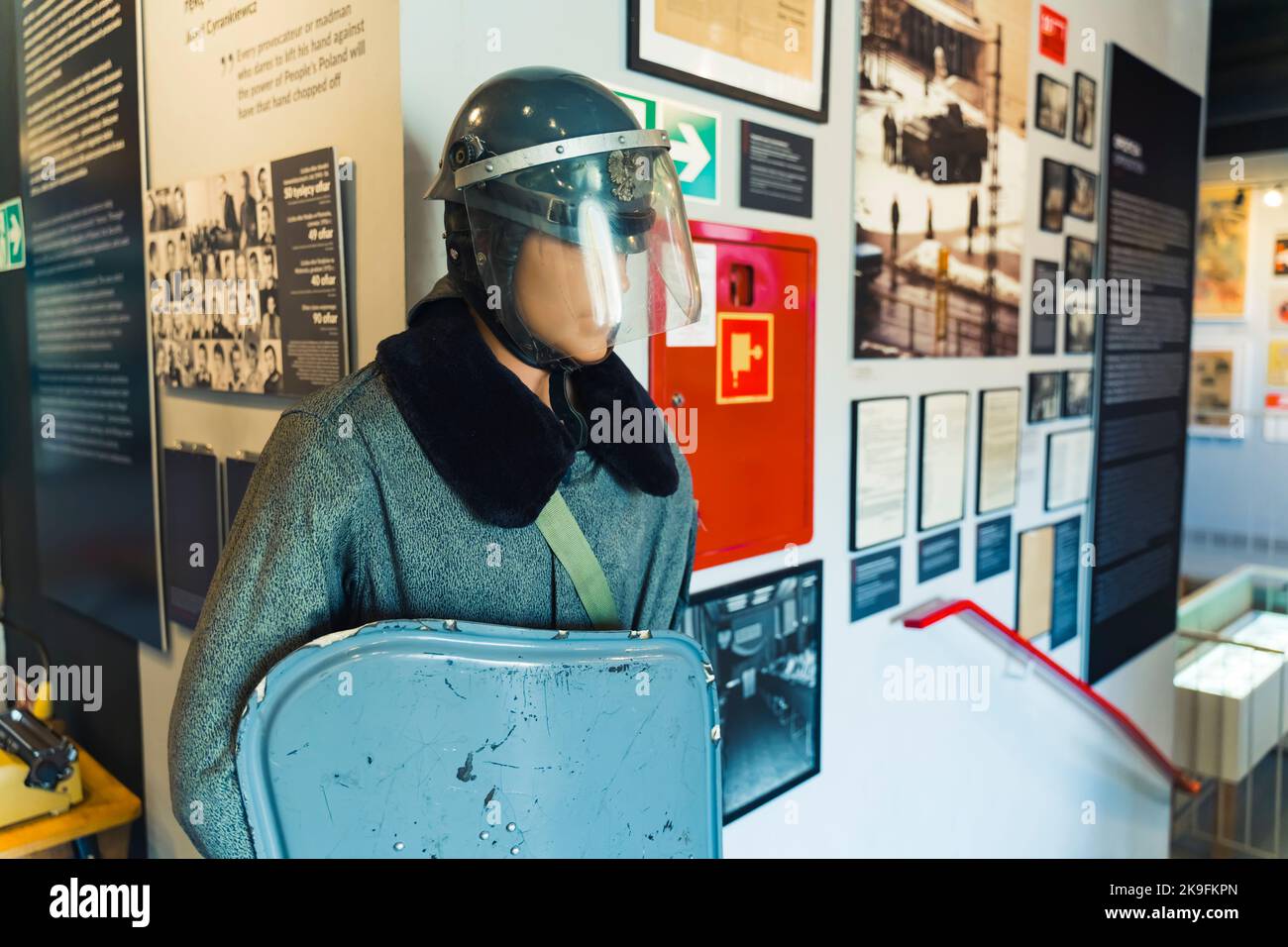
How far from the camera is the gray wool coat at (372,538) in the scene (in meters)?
1.15

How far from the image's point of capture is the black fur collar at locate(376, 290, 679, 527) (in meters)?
1.24

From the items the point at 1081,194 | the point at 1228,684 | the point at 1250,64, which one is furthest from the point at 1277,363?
the point at 1081,194

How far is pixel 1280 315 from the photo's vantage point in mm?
6906

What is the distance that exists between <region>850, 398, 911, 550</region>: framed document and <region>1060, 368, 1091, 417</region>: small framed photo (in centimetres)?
114

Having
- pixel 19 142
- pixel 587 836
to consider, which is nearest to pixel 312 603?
pixel 587 836

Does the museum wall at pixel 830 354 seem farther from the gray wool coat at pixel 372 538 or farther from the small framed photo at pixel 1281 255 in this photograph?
the small framed photo at pixel 1281 255

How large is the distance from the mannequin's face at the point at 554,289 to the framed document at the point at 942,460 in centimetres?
177

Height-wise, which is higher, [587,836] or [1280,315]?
[1280,315]

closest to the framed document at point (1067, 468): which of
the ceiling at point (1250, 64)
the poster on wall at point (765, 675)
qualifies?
the poster on wall at point (765, 675)

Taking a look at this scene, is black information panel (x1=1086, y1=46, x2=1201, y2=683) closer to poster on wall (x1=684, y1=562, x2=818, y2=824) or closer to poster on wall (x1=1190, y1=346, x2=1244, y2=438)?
poster on wall (x1=684, y1=562, x2=818, y2=824)

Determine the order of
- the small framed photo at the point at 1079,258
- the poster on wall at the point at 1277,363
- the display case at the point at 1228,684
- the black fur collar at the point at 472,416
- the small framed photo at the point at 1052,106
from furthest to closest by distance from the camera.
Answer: the poster on wall at the point at 1277,363
the display case at the point at 1228,684
the small framed photo at the point at 1079,258
the small framed photo at the point at 1052,106
the black fur collar at the point at 472,416

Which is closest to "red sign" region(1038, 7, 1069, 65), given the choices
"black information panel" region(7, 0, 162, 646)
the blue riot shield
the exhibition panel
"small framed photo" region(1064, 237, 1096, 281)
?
the exhibition panel
